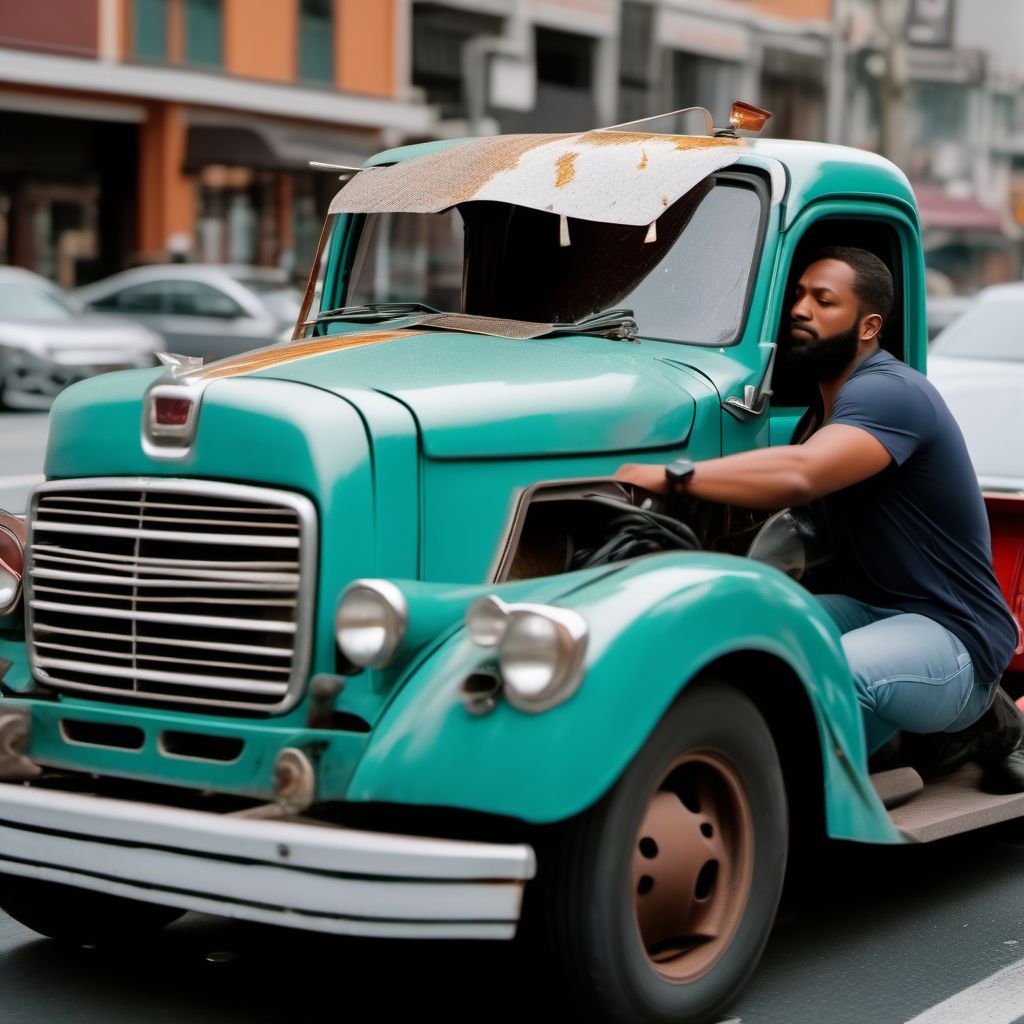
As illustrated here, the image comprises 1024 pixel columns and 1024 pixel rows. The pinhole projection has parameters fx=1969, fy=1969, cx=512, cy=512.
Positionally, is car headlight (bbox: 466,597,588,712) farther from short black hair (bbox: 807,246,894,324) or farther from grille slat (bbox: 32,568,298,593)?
short black hair (bbox: 807,246,894,324)

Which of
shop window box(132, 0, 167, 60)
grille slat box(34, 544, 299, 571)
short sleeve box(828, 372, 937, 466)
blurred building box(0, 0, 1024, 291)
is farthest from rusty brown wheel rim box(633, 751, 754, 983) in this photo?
shop window box(132, 0, 167, 60)

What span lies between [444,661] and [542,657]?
10.0 inches

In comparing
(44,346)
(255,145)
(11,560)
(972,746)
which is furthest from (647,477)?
(255,145)

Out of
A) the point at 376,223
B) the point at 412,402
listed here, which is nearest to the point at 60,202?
the point at 376,223

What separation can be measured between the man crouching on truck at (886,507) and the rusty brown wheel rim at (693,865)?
2.11 feet

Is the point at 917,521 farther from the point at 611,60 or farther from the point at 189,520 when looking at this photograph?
the point at 611,60

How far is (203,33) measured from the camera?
3394cm

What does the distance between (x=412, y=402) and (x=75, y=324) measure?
1733 cm

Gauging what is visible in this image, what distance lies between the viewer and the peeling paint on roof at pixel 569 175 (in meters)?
5.38

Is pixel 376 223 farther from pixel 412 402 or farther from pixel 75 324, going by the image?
pixel 75 324

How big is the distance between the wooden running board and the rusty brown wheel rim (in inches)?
21.0

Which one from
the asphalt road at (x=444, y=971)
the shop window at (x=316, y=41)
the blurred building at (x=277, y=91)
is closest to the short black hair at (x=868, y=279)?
the asphalt road at (x=444, y=971)

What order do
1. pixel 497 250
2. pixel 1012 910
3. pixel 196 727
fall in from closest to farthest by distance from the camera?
pixel 196 727 → pixel 1012 910 → pixel 497 250

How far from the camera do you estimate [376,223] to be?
6.34m
